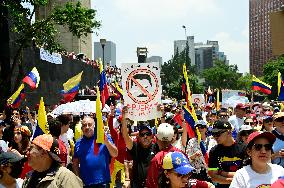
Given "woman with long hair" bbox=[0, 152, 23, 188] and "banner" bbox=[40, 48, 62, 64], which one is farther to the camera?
"banner" bbox=[40, 48, 62, 64]

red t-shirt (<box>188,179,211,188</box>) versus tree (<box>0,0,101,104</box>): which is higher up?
tree (<box>0,0,101,104</box>)

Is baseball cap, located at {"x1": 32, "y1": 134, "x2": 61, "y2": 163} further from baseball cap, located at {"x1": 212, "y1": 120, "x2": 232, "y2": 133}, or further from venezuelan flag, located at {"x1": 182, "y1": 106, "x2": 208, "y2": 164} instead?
venezuelan flag, located at {"x1": 182, "y1": 106, "x2": 208, "y2": 164}

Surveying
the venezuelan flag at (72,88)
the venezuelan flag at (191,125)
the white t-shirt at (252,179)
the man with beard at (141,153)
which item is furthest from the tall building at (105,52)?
the white t-shirt at (252,179)

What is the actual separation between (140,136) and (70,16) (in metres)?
15.1

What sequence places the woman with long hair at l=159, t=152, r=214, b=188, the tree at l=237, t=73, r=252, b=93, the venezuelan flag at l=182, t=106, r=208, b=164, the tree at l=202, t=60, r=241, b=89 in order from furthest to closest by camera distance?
the tree at l=237, t=73, r=252, b=93
the tree at l=202, t=60, r=241, b=89
the venezuelan flag at l=182, t=106, r=208, b=164
the woman with long hair at l=159, t=152, r=214, b=188

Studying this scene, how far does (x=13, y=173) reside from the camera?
515cm

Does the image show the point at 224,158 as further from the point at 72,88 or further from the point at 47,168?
the point at 72,88

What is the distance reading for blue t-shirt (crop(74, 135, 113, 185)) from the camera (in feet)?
23.7

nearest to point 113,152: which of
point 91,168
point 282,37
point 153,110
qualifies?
point 91,168

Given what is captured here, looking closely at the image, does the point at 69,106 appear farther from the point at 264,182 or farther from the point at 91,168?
the point at 264,182

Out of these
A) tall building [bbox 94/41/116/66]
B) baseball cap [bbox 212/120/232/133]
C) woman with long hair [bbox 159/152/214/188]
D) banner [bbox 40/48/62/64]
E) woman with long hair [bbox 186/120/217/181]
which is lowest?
woman with long hair [bbox 186/120/217/181]

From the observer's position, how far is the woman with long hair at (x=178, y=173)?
4.39 metres

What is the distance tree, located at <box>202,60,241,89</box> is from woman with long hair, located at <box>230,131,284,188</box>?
294ft

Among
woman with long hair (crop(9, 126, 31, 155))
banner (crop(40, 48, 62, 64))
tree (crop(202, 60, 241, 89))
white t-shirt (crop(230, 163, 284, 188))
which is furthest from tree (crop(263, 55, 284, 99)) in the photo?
white t-shirt (crop(230, 163, 284, 188))
